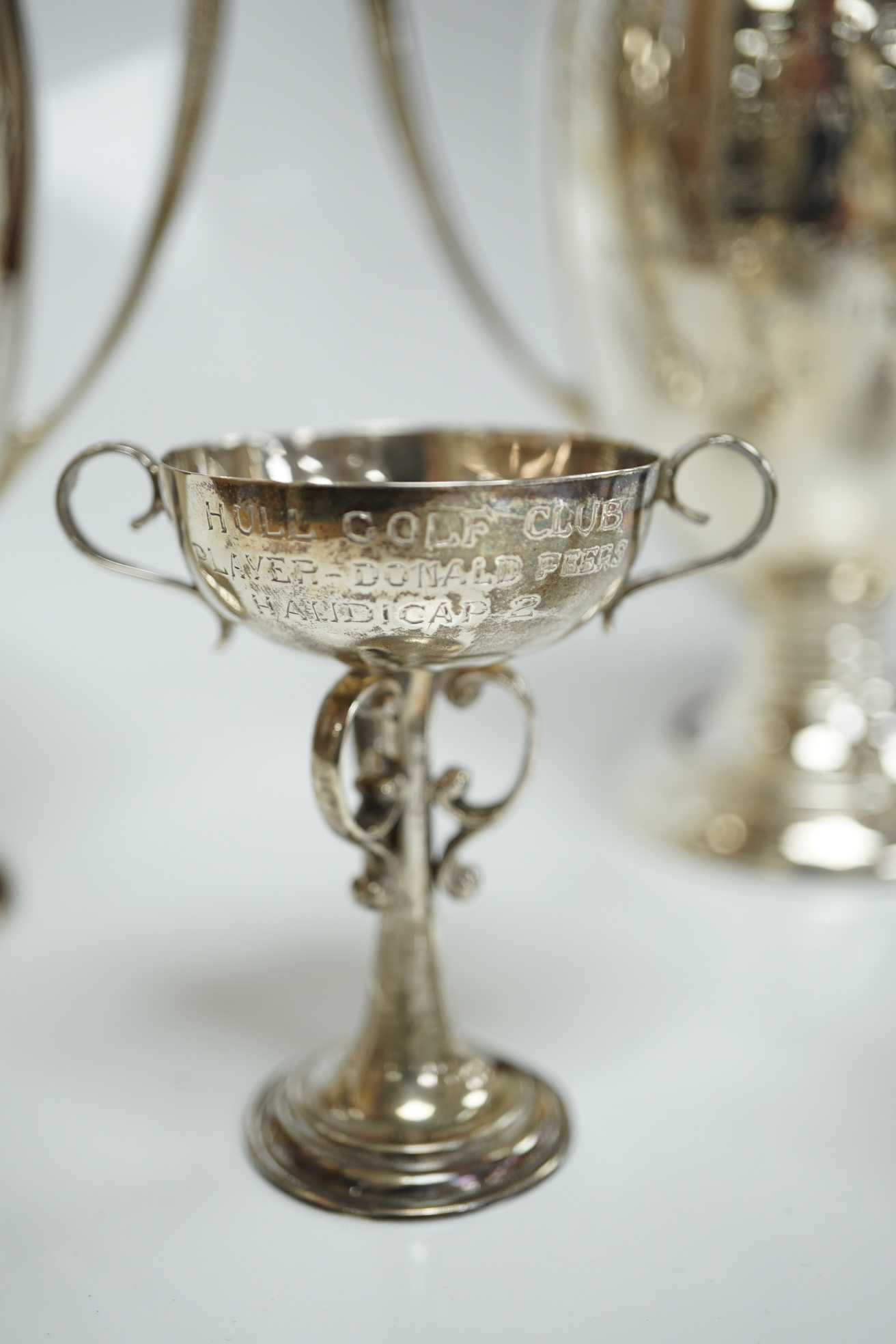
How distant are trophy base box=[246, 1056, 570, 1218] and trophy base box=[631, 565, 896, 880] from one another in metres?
0.43

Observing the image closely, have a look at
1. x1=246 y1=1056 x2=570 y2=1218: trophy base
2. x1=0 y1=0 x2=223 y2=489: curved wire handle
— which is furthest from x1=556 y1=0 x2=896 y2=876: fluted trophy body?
x1=246 y1=1056 x2=570 y2=1218: trophy base

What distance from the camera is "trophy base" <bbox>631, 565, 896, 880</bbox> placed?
119 cm

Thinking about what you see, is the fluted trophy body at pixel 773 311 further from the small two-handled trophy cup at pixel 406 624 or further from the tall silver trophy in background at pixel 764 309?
the small two-handled trophy cup at pixel 406 624

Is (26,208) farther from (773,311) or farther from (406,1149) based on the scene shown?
(406,1149)

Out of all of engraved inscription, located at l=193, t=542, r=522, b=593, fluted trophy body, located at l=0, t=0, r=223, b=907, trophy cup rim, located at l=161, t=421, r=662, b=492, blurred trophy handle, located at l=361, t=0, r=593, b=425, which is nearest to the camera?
engraved inscription, located at l=193, t=542, r=522, b=593

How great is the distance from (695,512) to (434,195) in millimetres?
574

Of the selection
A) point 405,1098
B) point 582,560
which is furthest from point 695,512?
point 405,1098

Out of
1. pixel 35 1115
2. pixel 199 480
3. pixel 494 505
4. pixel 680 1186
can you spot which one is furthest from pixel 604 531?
pixel 35 1115

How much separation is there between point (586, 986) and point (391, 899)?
0.25m

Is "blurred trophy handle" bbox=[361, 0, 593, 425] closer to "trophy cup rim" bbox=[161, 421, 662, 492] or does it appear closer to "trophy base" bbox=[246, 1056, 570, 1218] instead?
"trophy cup rim" bbox=[161, 421, 662, 492]

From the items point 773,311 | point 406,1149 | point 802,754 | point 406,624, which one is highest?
point 773,311

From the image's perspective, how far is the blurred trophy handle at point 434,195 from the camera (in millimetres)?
1183

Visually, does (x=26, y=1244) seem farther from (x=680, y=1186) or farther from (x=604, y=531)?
(x=604, y=531)

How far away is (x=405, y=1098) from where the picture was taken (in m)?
0.78
